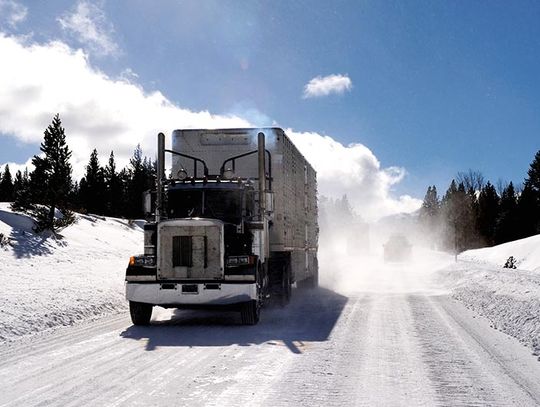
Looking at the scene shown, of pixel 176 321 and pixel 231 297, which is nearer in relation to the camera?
pixel 231 297

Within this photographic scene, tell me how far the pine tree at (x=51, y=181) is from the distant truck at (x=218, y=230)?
2124 cm

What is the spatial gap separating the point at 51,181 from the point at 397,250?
1166 inches

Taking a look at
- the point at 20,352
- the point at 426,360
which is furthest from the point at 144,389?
the point at 426,360

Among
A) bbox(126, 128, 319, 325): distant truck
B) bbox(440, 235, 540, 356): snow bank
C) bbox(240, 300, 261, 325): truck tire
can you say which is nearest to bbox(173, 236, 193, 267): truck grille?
bbox(126, 128, 319, 325): distant truck

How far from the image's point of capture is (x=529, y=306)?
1183cm

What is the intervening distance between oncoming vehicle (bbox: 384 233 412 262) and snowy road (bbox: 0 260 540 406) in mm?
37795

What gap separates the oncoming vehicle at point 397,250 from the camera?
49.1 meters

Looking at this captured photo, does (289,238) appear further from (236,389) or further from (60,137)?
(60,137)

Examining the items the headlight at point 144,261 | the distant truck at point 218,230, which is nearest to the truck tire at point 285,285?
the distant truck at point 218,230

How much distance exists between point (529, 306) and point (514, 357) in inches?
179

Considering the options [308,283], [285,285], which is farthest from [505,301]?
[308,283]

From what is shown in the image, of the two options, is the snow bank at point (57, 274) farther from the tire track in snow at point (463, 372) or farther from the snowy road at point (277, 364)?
the tire track in snow at point (463, 372)

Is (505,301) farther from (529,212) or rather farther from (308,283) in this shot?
(529,212)

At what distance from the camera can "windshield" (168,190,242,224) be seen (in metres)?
12.0
